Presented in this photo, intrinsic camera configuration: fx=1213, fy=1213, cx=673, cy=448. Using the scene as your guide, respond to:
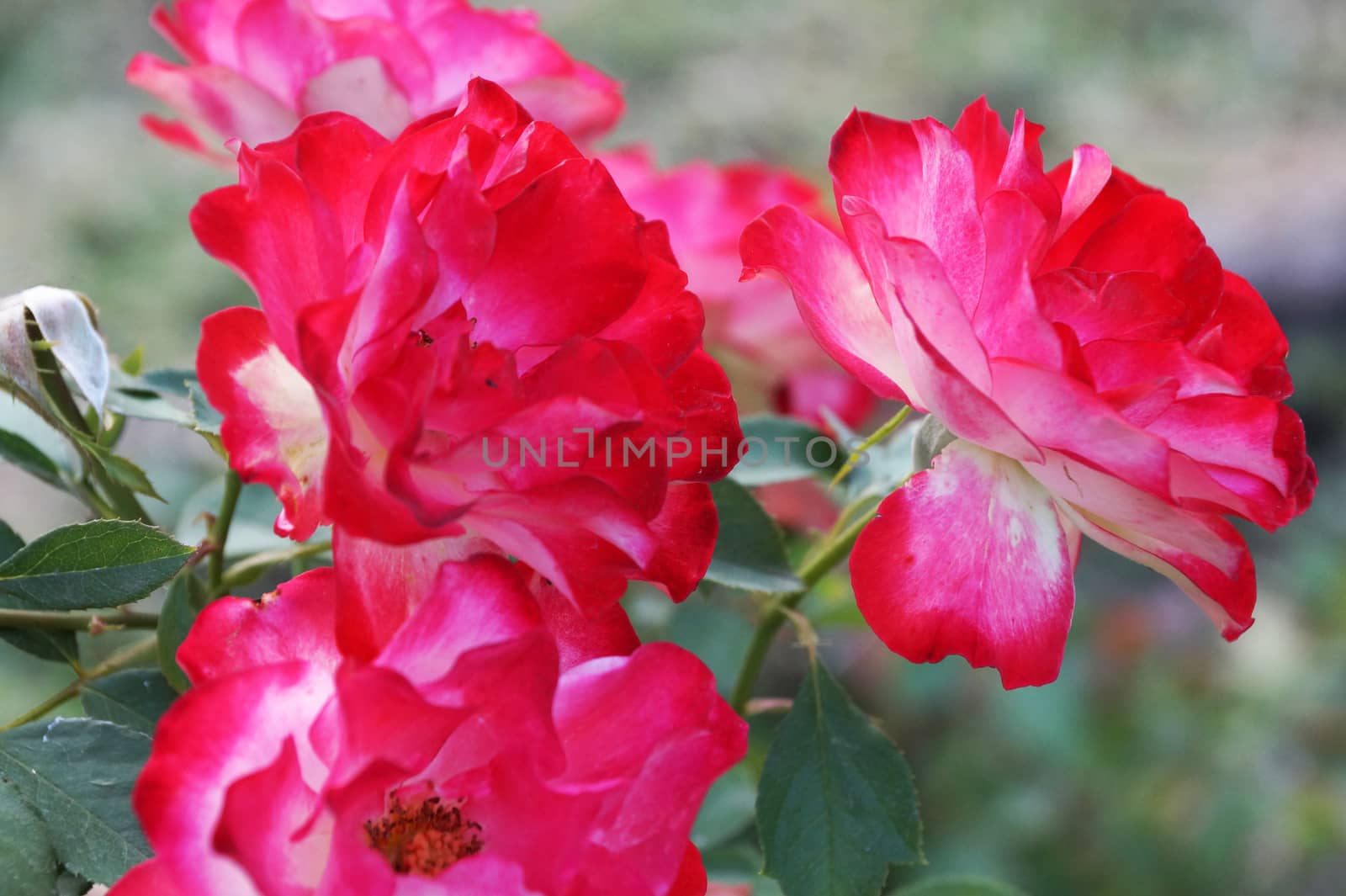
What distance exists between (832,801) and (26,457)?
308 millimetres

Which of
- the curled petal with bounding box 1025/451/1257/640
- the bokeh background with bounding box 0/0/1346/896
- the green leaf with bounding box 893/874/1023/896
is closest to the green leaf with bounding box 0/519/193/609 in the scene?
the bokeh background with bounding box 0/0/1346/896

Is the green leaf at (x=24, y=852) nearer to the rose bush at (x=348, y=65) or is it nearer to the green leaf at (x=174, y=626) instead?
the green leaf at (x=174, y=626)

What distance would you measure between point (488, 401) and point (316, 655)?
8 centimetres

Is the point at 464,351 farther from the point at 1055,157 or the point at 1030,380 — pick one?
the point at 1055,157

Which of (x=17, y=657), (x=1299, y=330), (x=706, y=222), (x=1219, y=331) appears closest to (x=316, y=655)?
(x=1219, y=331)

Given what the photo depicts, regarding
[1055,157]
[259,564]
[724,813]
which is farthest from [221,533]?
[1055,157]

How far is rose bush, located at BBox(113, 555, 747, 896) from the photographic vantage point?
Answer: 0.27m

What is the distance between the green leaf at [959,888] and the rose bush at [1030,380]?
22 centimetres

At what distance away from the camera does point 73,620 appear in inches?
15.9

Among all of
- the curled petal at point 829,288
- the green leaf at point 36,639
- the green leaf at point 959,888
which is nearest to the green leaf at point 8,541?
the green leaf at point 36,639

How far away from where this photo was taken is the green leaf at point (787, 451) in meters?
0.51

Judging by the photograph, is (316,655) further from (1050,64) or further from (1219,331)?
(1050,64)

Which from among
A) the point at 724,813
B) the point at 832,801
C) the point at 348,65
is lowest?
the point at 724,813

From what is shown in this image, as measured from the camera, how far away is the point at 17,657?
1.48 meters
